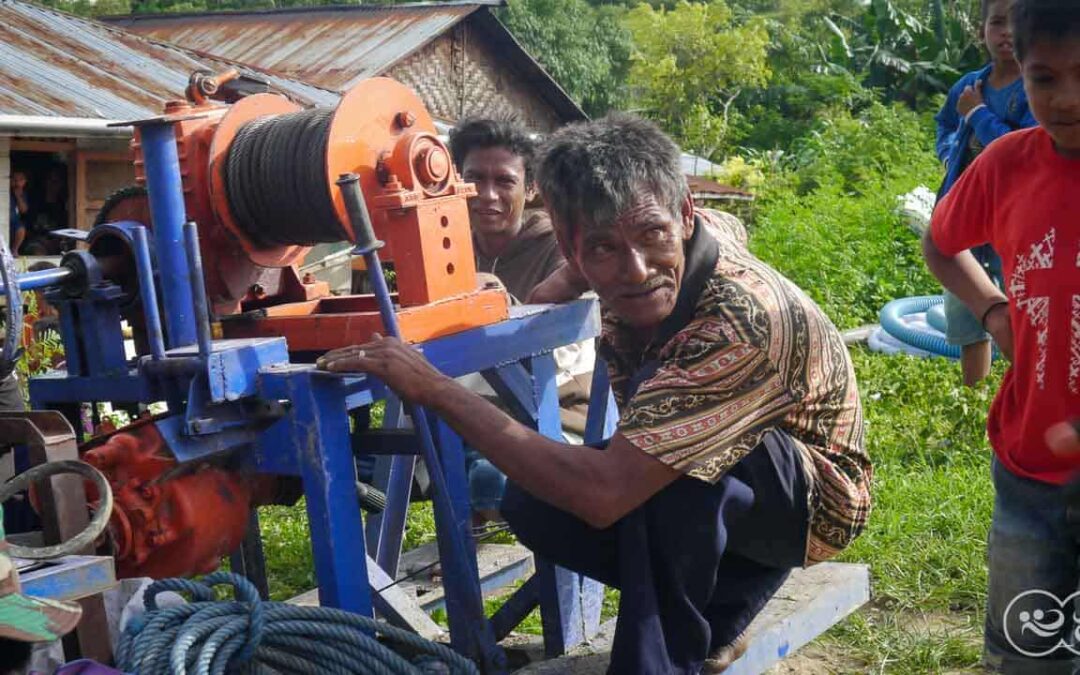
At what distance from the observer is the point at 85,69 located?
1099 centimetres

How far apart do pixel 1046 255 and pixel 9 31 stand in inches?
433

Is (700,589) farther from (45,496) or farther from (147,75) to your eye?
(147,75)

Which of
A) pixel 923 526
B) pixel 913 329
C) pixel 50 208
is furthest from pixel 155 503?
pixel 50 208

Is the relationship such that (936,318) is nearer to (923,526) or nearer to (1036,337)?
(923,526)

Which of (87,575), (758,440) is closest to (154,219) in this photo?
(87,575)

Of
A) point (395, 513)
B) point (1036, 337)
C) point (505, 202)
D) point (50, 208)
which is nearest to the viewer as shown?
point (1036, 337)

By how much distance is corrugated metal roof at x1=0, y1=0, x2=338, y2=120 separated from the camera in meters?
9.41

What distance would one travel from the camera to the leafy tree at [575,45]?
26484mm

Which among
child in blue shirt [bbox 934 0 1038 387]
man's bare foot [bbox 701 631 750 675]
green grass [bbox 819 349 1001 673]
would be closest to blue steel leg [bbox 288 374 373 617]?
man's bare foot [bbox 701 631 750 675]

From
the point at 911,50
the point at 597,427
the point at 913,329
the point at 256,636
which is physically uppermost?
the point at 911,50

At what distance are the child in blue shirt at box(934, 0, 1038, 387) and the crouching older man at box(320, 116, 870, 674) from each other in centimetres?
189

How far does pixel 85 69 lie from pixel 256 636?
9.46 metres

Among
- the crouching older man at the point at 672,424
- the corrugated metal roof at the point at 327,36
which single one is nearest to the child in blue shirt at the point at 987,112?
the crouching older man at the point at 672,424

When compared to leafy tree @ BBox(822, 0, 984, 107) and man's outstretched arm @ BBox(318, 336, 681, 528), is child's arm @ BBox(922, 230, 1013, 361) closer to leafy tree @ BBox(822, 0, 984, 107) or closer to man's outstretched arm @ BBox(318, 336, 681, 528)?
man's outstretched arm @ BBox(318, 336, 681, 528)
